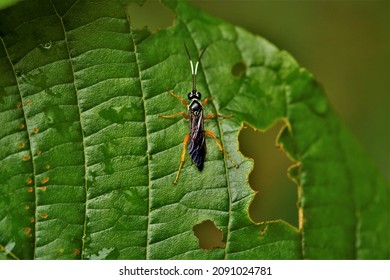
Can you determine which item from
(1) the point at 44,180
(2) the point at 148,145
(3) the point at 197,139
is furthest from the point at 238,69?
(1) the point at 44,180

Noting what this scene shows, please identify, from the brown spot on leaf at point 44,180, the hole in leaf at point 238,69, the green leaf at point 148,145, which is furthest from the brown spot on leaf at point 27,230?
the hole in leaf at point 238,69

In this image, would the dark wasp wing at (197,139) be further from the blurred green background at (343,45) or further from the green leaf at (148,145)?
the blurred green background at (343,45)

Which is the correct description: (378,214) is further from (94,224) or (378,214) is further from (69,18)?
(69,18)

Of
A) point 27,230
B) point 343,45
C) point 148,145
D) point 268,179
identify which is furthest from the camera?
point 343,45

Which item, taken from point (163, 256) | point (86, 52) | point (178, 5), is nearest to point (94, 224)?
point (163, 256)

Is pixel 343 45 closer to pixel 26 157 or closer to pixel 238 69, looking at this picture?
pixel 238 69

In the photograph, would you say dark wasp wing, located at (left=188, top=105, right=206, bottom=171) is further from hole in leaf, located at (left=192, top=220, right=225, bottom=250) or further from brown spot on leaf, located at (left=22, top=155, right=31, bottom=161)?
brown spot on leaf, located at (left=22, top=155, right=31, bottom=161)
